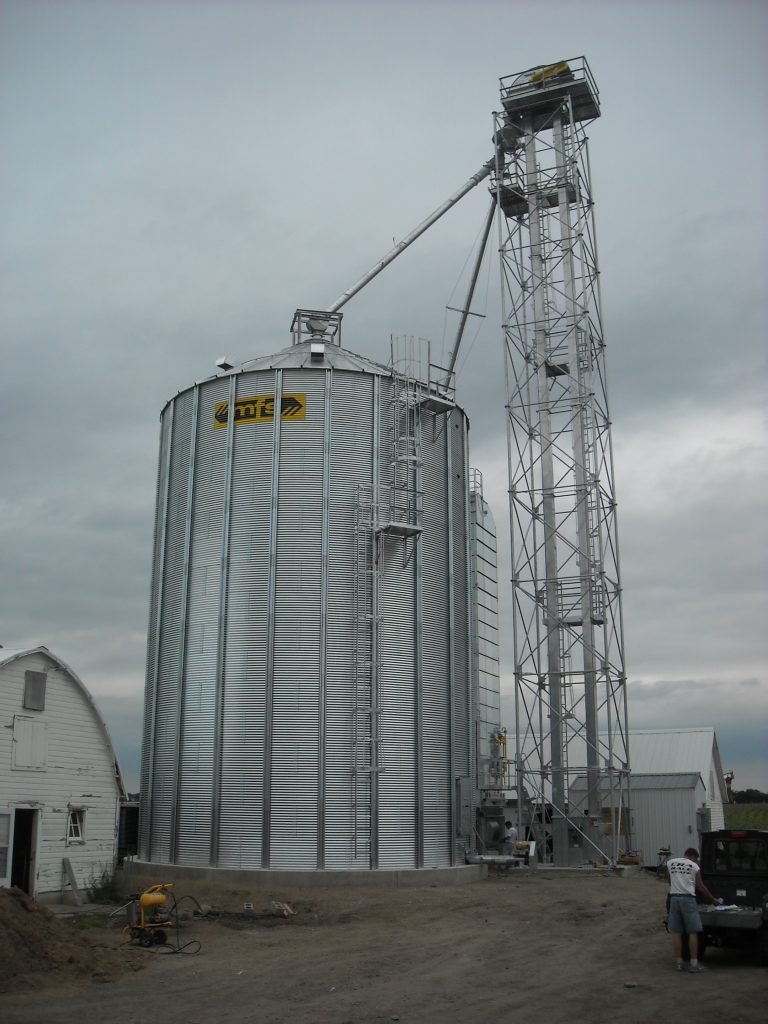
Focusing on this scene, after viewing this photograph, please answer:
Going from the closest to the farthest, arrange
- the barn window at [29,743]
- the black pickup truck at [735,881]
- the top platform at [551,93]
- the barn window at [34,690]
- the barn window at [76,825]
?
the black pickup truck at [735,881]
the barn window at [29,743]
the barn window at [34,690]
the barn window at [76,825]
the top platform at [551,93]

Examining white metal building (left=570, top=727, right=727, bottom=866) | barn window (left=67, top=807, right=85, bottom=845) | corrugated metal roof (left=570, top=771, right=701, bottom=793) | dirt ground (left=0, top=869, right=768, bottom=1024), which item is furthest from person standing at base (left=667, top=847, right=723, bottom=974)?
corrugated metal roof (left=570, top=771, right=701, bottom=793)

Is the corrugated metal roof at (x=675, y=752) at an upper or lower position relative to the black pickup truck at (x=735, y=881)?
upper

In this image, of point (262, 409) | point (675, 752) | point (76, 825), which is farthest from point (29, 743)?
point (675, 752)

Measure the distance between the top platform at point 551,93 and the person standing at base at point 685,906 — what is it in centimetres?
3045

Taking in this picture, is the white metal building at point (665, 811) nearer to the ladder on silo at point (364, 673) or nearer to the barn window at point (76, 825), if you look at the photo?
the ladder on silo at point (364, 673)

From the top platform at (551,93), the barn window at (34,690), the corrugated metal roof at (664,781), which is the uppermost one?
the top platform at (551,93)

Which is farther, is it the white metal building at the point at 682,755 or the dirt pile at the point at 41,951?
the white metal building at the point at 682,755

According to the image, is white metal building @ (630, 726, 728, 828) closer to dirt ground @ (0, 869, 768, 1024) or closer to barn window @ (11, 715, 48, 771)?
dirt ground @ (0, 869, 768, 1024)

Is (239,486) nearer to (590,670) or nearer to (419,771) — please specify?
(419,771)

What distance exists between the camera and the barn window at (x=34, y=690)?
27.5m

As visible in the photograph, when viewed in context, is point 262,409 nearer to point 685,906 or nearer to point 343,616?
point 343,616

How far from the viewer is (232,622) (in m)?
29.7

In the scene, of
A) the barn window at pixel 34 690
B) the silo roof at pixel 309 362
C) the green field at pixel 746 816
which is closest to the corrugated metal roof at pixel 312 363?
the silo roof at pixel 309 362

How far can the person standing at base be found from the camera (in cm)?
1670
